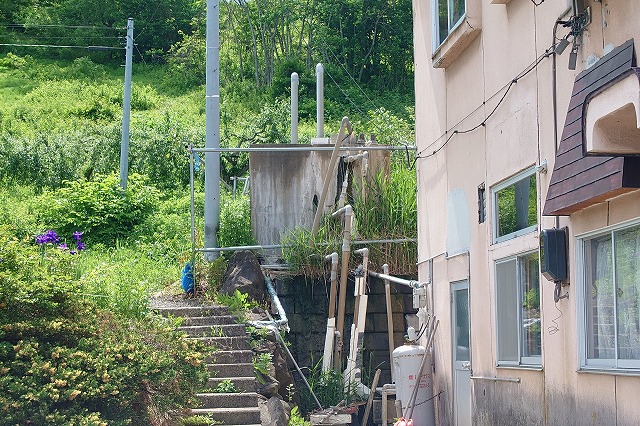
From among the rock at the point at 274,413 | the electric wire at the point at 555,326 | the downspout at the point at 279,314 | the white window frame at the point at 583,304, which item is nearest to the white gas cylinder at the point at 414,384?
the rock at the point at 274,413

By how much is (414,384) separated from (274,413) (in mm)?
1769

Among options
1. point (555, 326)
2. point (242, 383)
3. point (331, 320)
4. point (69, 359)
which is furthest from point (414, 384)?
point (69, 359)

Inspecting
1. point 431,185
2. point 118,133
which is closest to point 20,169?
point 118,133

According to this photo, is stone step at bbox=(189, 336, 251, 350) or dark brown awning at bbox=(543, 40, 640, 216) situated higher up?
dark brown awning at bbox=(543, 40, 640, 216)

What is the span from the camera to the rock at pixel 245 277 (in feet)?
46.9

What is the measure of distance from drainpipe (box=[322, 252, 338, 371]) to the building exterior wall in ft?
6.00

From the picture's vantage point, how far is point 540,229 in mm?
7738

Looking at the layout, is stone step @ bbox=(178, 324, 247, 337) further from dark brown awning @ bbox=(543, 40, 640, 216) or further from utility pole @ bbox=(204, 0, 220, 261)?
dark brown awning @ bbox=(543, 40, 640, 216)

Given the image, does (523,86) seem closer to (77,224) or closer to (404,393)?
(404,393)

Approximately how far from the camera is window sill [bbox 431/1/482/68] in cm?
942

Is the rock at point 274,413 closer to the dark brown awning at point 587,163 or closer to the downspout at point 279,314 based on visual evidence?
the downspout at point 279,314

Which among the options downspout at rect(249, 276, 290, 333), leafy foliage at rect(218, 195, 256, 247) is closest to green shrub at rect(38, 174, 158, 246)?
leafy foliage at rect(218, 195, 256, 247)

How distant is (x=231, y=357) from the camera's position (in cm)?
1218

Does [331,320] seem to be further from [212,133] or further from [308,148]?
[212,133]
